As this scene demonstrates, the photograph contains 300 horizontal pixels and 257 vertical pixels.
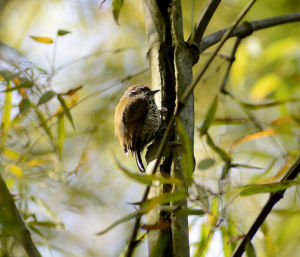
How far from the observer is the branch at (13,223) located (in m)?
1.40

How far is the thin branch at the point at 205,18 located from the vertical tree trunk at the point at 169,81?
6 centimetres

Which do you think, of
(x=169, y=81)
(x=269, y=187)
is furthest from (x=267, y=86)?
(x=269, y=187)

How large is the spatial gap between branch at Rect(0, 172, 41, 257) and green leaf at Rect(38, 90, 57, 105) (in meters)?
0.59

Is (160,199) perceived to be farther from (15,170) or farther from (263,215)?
(15,170)

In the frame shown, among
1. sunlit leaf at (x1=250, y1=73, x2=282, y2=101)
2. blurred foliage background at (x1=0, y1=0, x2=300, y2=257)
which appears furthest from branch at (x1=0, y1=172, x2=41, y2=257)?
sunlit leaf at (x1=250, y1=73, x2=282, y2=101)

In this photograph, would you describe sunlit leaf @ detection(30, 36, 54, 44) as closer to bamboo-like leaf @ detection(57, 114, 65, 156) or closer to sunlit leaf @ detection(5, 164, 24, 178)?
bamboo-like leaf @ detection(57, 114, 65, 156)

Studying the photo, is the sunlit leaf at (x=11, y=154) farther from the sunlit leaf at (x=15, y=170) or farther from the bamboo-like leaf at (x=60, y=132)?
the bamboo-like leaf at (x=60, y=132)

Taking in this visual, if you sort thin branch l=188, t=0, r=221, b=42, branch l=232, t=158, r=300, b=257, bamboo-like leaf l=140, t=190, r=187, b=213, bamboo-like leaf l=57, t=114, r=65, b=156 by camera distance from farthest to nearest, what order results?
bamboo-like leaf l=57, t=114, r=65, b=156 → thin branch l=188, t=0, r=221, b=42 → branch l=232, t=158, r=300, b=257 → bamboo-like leaf l=140, t=190, r=187, b=213

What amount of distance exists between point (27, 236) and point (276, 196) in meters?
0.86

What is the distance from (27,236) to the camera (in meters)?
1.43

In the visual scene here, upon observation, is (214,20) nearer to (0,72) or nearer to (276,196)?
(0,72)

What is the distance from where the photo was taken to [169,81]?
175 cm

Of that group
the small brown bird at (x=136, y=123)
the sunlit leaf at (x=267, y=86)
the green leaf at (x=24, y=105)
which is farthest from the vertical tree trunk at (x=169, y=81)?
the sunlit leaf at (x=267, y=86)

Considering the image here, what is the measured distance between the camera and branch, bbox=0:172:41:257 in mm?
1399
